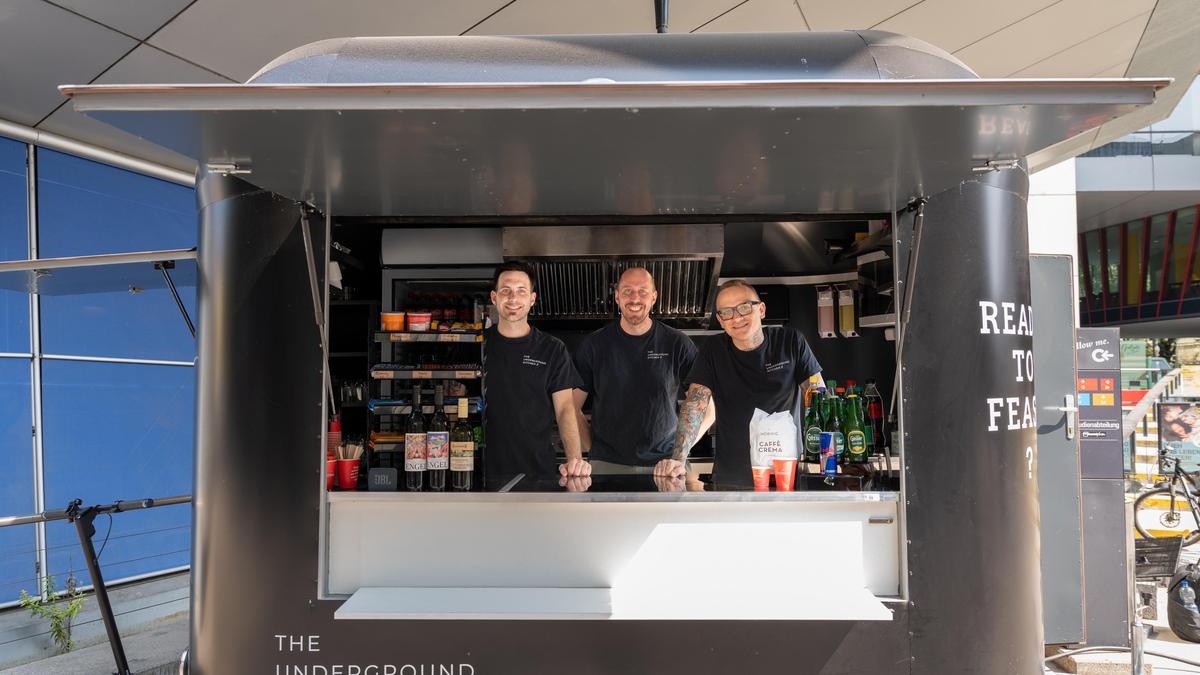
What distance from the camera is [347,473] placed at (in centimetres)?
284

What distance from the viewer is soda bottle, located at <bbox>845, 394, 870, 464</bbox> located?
3.11 m

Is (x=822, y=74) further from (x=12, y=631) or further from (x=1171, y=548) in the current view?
(x=12, y=631)

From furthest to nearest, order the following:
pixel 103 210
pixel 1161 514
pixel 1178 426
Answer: pixel 1178 426 → pixel 1161 514 → pixel 103 210

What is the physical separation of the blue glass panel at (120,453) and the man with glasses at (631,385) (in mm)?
3495

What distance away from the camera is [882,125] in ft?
6.41

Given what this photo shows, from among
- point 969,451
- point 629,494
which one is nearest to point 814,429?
point 969,451

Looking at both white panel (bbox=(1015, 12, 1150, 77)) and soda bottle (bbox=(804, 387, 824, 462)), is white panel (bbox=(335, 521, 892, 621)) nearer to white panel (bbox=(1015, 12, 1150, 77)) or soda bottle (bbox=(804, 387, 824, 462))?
soda bottle (bbox=(804, 387, 824, 462))

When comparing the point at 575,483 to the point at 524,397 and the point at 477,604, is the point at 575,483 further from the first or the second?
the point at 524,397

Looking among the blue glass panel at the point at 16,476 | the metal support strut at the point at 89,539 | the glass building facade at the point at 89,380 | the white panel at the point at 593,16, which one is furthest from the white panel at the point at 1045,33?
the blue glass panel at the point at 16,476

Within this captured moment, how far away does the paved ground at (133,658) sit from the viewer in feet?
14.9

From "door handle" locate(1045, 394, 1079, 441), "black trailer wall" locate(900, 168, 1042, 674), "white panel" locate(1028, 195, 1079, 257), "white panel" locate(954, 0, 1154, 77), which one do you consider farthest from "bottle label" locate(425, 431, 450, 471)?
"white panel" locate(1028, 195, 1079, 257)

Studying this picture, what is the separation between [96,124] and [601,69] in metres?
4.51

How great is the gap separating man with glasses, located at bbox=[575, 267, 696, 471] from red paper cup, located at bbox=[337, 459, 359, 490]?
115cm

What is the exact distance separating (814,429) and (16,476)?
5.13 m
